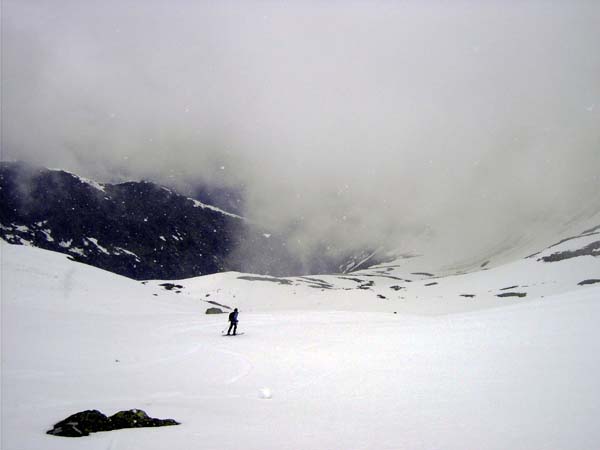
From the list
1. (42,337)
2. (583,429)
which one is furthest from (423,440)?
(42,337)

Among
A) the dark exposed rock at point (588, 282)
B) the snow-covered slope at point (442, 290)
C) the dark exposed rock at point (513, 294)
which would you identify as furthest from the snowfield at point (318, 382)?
the dark exposed rock at point (588, 282)

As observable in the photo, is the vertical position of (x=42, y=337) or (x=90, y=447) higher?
(x=42, y=337)

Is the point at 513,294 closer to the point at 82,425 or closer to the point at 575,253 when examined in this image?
the point at 575,253

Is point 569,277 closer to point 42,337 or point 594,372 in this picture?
point 594,372

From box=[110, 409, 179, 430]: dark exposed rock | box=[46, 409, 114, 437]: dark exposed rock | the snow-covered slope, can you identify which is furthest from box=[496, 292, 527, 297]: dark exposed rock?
box=[46, 409, 114, 437]: dark exposed rock

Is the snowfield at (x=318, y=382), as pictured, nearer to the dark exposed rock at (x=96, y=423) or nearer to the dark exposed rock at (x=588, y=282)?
the dark exposed rock at (x=96, y=423)

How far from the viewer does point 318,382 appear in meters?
10.5

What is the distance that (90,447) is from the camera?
5371mm

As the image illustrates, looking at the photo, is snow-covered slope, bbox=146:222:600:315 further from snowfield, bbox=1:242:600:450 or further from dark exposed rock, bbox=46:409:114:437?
dark exposed rock, bbox=46:409:114:437

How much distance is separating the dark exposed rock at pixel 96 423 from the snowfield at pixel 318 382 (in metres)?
0.26

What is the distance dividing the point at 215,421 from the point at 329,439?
246 cm

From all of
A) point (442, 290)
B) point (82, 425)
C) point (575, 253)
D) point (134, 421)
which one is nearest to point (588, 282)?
point (442, 290)

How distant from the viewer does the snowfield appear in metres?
5.81

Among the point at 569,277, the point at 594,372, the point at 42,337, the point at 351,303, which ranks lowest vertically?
the point at 594,372
